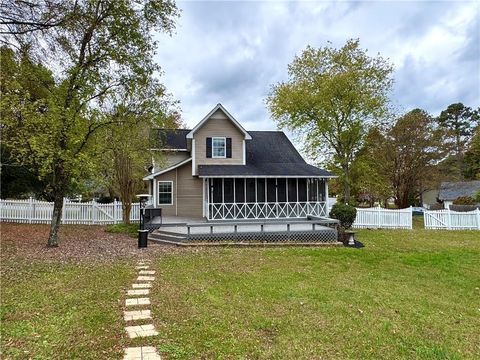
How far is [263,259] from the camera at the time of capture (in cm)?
934

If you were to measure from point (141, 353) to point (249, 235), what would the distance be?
28.7ft

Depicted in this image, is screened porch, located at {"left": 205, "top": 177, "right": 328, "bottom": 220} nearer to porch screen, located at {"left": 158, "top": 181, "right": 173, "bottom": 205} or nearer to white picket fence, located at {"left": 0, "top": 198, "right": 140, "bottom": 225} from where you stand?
porch screen, located at {"left": 158, "top": 181, "right": 173, "bottom": 205}

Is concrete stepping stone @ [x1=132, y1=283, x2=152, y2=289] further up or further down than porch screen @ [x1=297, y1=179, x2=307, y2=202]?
further down

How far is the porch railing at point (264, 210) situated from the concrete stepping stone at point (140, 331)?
1178cm

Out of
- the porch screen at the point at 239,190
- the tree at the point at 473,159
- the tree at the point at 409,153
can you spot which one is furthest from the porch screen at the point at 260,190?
the tree at the point at 473,159

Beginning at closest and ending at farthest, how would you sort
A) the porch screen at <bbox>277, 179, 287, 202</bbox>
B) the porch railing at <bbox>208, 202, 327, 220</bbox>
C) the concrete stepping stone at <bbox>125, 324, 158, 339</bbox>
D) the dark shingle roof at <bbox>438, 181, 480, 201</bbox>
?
the concrete stepping stone at <bbox>125, 324, 158, 339</bbox> < the porch railing at <bbox>208, 202, 327, 220</bbox> < the porch screen at <bbox>277, 179, 287, 202</bbox> < the dark shingle roof at <bbox>438, 181, 480, 201</bbox>

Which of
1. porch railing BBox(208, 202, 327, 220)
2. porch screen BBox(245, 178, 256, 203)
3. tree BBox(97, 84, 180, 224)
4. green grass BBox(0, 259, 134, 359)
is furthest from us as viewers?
porch screen BBox(245, 178, 256, 203)

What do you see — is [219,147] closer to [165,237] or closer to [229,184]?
[229,184]

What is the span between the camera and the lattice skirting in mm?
11914

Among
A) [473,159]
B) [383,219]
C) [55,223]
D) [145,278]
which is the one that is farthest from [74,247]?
[473,159]

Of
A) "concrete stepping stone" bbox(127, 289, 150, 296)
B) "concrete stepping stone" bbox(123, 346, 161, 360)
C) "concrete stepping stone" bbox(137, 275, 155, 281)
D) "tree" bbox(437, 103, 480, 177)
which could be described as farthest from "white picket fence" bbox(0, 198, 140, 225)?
"tree" bbox(437, 103, 480, 177)

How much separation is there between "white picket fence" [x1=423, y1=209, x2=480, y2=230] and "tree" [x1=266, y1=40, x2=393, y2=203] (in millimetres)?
6361

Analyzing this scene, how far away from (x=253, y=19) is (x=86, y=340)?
1314 centimetres

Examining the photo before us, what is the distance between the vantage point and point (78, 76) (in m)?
10.0
